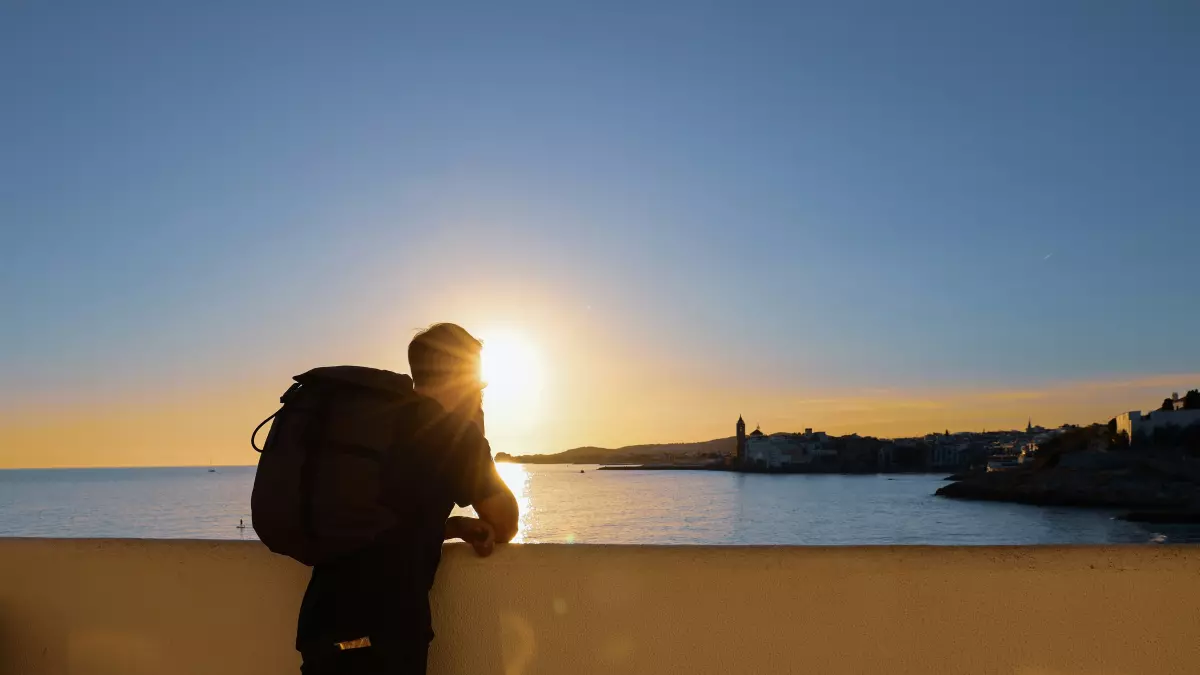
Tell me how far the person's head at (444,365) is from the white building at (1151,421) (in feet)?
339

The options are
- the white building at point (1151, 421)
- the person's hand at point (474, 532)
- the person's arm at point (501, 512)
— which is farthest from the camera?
the white building at point (1151, 421)

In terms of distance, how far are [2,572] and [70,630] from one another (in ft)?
1.03

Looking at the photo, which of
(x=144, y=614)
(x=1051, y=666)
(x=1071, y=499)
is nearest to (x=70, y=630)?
(x=144, y=614)

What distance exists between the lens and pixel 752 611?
217 cm

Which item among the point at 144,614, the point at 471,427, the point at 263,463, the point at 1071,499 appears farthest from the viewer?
the point at 1071,499

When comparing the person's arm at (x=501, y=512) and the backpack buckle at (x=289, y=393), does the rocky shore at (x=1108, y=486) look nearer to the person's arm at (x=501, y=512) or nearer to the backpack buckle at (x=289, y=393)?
the person's arm at (x=501, y=512)

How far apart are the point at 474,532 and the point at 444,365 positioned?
1.41ft

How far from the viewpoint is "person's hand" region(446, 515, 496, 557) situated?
2.14 meters

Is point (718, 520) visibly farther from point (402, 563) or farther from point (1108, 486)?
point (402, 563)

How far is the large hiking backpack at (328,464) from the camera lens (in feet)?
5.61

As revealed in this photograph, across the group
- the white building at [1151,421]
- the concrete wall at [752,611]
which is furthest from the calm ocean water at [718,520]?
the concrete wall at [752,611]

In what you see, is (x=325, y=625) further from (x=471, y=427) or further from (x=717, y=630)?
(x=717, y=630)

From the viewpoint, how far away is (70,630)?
2543 millimetres

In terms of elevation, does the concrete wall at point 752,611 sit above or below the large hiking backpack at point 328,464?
below
